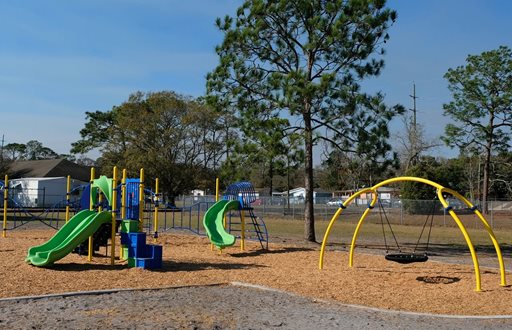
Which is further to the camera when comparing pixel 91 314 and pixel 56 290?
pixel 56 290

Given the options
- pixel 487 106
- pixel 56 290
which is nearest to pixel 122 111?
pixel 487 106

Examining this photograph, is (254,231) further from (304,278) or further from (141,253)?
(304,278)

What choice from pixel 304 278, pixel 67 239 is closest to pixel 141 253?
pixel 67 239

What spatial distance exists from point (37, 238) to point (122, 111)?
3372 centimetres

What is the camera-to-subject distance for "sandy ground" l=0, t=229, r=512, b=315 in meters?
8.62

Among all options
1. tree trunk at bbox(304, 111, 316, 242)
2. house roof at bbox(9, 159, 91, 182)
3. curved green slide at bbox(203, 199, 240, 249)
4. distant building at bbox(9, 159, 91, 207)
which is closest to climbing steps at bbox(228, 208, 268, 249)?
curved green slide at bbox(203, 199, 240, 249)

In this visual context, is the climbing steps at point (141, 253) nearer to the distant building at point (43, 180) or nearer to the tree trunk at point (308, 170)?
the tree trunk at point (308, 170)

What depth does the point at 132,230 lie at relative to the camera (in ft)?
39.8

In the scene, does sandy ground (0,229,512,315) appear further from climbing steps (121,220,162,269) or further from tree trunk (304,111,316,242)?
tree trunk (304,111,316,242)

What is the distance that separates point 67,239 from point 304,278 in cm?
501

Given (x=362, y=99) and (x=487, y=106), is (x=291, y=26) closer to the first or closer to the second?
(x=362, y=99)

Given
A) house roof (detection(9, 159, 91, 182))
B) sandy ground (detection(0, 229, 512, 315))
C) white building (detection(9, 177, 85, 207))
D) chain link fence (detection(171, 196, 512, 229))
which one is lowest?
sandy ground (detection(0, 229, 512, 315))

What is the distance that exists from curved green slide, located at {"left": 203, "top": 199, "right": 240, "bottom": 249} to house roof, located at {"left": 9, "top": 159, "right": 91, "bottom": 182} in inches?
1895

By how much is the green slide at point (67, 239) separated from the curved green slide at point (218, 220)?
4016mm
